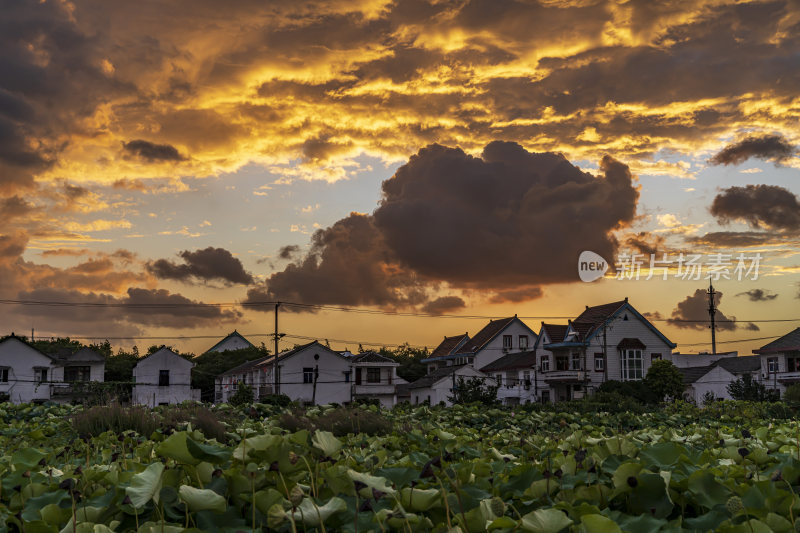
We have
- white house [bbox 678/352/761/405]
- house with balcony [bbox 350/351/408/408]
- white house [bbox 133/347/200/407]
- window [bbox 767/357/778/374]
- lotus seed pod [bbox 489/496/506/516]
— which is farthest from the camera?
house with balcony [bbox 350/351/408/408]

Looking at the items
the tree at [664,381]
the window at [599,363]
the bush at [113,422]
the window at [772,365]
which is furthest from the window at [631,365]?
the bush at [113,422]

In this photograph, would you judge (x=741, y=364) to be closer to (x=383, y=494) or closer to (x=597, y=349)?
(x=597, y=349)

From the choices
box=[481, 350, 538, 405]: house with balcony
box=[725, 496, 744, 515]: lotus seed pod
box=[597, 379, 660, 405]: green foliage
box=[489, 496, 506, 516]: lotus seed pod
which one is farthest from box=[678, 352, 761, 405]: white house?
box=[489, 496, 506, 516]: lotus seed pod

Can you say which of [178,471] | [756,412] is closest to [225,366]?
[756,412]

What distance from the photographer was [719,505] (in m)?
2.96

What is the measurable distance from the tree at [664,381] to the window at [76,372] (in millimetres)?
48477

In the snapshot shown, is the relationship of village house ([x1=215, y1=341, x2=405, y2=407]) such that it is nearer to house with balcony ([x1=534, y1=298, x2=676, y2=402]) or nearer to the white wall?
house with balcony ([x1=534, y1=298, x2=676, y2=402])

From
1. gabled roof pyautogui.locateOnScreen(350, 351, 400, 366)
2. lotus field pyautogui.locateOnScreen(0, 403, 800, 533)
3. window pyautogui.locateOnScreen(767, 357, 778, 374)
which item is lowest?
window pyautogui.locateOnScreen(767, 357, 778, 374)

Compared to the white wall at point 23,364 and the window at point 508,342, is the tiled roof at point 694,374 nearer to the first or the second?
the window at point 508,342

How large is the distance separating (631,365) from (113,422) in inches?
2105

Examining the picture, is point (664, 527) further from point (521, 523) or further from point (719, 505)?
point (521, 523)

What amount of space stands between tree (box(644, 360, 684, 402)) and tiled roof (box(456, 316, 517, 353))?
2047 cm

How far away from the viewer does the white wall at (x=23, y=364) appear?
5903cm

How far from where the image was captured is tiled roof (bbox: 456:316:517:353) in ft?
230
